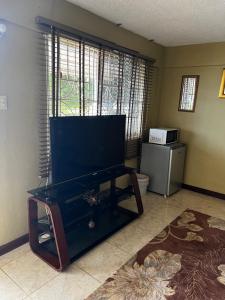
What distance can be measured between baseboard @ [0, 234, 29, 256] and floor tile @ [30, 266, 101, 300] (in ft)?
1.92

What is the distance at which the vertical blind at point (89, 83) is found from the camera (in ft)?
7.15

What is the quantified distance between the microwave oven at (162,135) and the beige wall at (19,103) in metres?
1.85

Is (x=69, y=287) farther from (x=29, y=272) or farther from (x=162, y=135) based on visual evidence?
(x=162, y=135)

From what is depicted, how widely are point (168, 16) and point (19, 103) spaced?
5.91 feet

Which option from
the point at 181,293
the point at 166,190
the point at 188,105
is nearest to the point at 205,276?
the point at 181,293

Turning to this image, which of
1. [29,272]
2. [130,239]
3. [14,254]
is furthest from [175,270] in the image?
[14,254]

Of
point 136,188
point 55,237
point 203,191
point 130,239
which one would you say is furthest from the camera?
point 203,191

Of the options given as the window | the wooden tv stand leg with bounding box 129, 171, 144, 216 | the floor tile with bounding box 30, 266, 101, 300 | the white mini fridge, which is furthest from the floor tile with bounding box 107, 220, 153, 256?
the window

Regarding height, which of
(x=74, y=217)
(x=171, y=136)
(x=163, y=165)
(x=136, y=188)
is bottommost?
(x=74, y=217)

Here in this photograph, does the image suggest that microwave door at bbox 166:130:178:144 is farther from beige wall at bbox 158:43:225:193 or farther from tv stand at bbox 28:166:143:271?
tv stand at bbox 28:166:143:271

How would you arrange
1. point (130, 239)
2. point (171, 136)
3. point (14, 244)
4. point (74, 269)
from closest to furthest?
point (74, 269) < point (14, 244) < point (130, 239) < point (171, 136)

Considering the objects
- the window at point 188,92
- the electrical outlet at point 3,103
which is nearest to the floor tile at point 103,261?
the electrical outlet at point 3,103

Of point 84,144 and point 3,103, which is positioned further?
point 84,144

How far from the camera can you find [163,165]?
3455 millimetres
